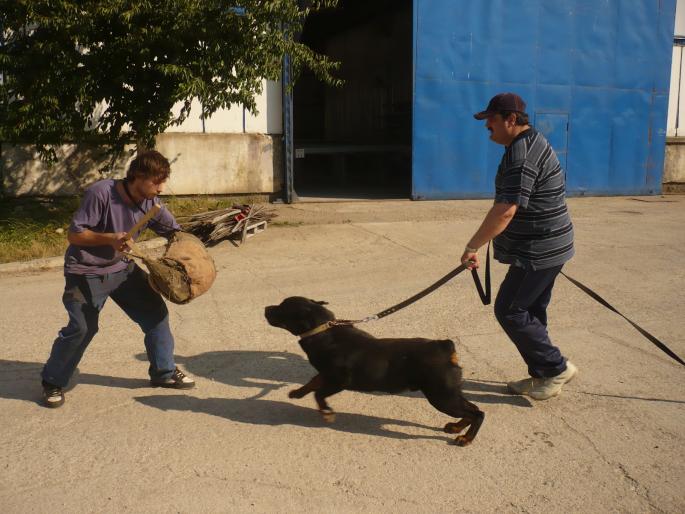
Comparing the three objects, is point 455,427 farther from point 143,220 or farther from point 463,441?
point 143,220

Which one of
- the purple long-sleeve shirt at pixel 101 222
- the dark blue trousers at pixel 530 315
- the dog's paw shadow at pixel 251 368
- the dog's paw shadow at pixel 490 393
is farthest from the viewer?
the dog's paw shadow at pixel 251 368

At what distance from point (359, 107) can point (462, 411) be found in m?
24.9

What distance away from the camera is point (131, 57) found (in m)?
9.94

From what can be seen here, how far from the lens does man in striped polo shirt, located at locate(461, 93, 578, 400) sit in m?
4.22

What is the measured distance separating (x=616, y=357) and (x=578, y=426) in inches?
55.6

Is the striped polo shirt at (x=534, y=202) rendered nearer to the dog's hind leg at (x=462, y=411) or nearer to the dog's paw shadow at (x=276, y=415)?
the dog's hind leg at (x=462, y=411)

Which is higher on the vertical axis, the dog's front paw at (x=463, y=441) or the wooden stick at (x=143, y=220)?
the wooden stick at (x=143, y=220)

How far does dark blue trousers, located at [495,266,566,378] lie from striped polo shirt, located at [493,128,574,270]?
9cm

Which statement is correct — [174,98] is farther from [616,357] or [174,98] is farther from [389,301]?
[616,357]

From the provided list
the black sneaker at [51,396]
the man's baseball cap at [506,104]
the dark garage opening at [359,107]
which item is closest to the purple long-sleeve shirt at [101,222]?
the black sneaker at [51,396]

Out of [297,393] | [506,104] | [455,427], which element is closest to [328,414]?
[297,393]

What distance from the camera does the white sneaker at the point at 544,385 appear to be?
4.65 meters

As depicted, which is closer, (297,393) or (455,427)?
(455,427)

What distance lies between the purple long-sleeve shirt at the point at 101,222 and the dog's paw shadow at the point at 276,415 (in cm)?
96
